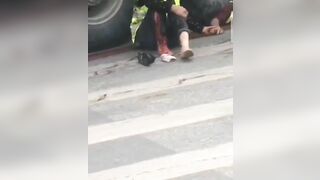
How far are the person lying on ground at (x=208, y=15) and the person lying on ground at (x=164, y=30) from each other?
0.05 meters

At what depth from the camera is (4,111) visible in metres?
1.60

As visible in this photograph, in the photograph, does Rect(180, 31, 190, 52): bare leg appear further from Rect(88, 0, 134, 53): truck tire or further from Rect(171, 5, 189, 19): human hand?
Rect(88, 0, 134, 53): truck tire

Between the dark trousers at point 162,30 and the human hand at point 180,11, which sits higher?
the human hand at point 180,11

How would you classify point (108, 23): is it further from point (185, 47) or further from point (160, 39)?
point (185, 47)

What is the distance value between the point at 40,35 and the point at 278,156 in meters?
0.79

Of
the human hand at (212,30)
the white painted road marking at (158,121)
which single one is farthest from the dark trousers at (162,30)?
the white painted road marking at (158,121)

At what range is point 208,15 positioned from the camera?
8.53 ft

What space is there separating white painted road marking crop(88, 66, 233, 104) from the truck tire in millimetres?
183

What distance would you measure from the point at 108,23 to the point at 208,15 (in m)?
0.59

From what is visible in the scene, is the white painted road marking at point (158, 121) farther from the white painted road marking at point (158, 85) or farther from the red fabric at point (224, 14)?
the red fabric at point (224, 14)

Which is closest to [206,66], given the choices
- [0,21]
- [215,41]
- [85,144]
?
[215,41]

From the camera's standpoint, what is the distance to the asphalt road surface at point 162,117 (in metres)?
2.21

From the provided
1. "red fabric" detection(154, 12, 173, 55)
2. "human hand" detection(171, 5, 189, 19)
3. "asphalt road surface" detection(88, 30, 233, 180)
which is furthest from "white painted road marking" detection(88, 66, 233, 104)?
"human hand" detection(171, 5, 189, 19)

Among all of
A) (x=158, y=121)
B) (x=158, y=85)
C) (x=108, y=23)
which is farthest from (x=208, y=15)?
(x=108, y=23)
